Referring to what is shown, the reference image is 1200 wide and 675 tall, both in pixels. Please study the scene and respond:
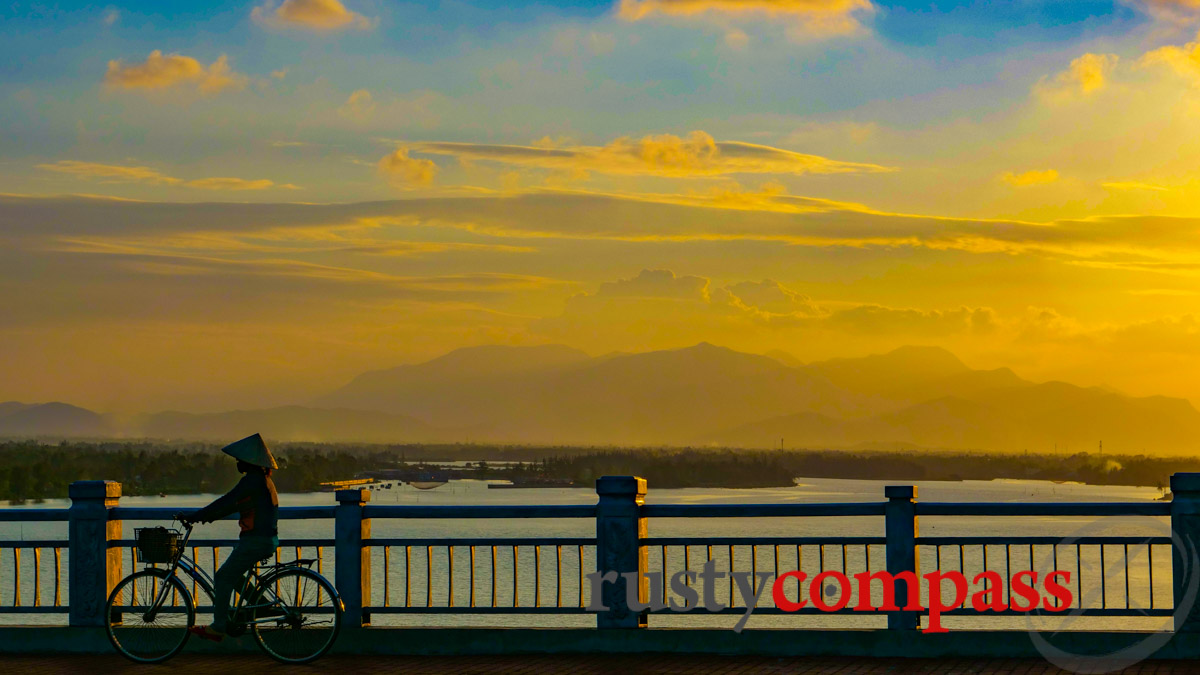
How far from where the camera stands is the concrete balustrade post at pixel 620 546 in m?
Result: 13.8

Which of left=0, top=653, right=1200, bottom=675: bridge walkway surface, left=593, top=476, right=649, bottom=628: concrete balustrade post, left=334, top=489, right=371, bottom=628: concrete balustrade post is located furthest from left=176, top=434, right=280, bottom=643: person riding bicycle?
left=593, top=476, right=649, bottom=628: concrete balustrade post

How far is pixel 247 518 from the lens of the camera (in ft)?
42.8

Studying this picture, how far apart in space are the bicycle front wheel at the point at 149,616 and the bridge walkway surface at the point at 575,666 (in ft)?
0.61

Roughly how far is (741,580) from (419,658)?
3312 mm

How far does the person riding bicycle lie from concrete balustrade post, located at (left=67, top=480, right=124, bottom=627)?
203 cm

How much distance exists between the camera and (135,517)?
50.2 ft

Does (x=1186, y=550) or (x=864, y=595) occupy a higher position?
(x=1186, y=550)

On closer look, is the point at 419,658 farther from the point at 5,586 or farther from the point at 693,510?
the point at 5,586

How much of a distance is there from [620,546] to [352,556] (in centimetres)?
279

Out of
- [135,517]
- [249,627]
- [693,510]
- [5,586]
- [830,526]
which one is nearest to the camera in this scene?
[249,627]

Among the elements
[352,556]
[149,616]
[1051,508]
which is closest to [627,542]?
[352,556]

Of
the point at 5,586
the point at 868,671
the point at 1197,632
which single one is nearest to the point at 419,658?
the point at 868,671

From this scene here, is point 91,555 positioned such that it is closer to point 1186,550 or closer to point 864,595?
point 864,595

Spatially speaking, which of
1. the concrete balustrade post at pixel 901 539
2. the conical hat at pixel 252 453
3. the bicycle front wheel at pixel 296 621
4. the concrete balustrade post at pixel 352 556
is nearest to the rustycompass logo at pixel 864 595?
the concrete balustrade post at pixel 901 539
